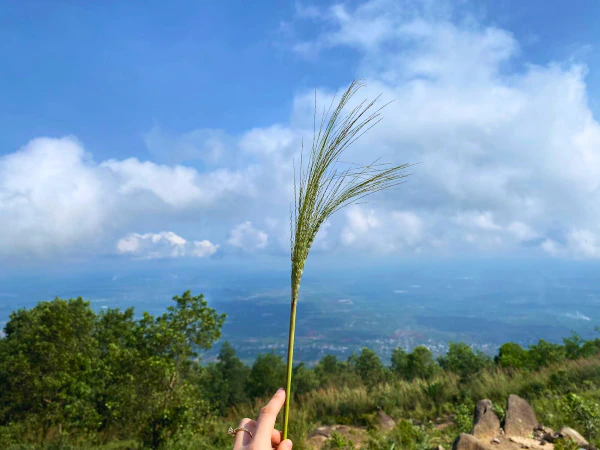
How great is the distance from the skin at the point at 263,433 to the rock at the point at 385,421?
6670mm

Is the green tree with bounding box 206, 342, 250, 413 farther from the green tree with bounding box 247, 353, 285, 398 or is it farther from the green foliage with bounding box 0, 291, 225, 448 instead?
the green foliage with bounding box 0, 291, 225, 448

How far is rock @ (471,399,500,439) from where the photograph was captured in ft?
18.2

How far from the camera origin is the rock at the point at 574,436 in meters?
4.73

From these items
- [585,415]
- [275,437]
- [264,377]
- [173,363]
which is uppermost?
[275,437]

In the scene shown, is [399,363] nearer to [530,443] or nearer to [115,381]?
[530,443]

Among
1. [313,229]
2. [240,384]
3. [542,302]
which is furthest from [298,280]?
[542,302]

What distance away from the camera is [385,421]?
719cm

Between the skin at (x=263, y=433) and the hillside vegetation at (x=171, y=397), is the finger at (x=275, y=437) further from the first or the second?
the hillside vegetation at (x=171, y=397)

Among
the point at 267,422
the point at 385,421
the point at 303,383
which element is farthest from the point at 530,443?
the point at 303,383

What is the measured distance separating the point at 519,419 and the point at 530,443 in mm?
589

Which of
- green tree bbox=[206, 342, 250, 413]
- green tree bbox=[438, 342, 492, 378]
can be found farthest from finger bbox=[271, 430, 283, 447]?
green tree bbox=[206, 342, 250, 413]

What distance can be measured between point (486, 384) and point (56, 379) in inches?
385

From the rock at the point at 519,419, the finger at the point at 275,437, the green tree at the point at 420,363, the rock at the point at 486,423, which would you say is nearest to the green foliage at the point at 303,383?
the green tree at the point at 420,363

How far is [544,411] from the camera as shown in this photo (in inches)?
249
